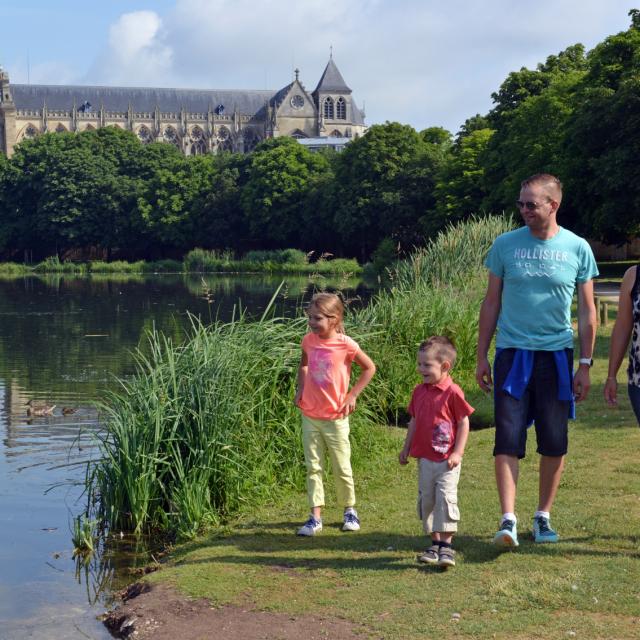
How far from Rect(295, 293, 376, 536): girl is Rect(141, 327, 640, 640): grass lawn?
0.29m

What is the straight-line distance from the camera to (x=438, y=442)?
5.64m

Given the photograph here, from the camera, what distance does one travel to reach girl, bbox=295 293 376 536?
6.29 meters

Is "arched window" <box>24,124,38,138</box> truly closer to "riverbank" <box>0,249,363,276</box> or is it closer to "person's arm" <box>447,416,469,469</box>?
"riverbank" <box>0,249,363,276</box>

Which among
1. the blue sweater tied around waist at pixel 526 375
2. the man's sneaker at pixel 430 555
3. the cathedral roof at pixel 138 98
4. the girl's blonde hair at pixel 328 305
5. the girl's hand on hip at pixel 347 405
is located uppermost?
the cathedral roof at pixel 138 98

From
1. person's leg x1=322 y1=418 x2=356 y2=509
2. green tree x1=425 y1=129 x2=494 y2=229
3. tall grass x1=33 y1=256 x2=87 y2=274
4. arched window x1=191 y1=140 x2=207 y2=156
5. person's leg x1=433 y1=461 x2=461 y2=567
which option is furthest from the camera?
arched window x1=191 y1=140 x2=207 y2=156

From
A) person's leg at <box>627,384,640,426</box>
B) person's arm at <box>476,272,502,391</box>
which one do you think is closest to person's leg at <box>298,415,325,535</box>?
person's arm at <box>476,272,502,391</box>

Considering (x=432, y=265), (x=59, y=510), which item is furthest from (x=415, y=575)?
(x=432, y=265)

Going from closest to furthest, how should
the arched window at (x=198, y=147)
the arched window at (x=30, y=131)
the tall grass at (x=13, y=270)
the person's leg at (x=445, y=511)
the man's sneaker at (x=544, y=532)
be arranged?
the person's leg at (x=445, y=511) → the man's sneaker at (x=544, y=532) → the tall grass at (x=13, y=270) → the arched window at (x=30, y=131) → the arched window at (x=198, y=147)

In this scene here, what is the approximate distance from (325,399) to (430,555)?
3.90 ft

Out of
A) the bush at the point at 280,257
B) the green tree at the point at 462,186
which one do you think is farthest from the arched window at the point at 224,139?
the green tree at the point at 462,186

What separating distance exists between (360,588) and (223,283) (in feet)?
147

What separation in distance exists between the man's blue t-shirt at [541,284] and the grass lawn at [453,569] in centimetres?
115

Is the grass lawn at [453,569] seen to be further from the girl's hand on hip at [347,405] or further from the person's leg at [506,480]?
the girl's hand on hip at [347,405]

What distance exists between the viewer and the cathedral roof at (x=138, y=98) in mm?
117375
